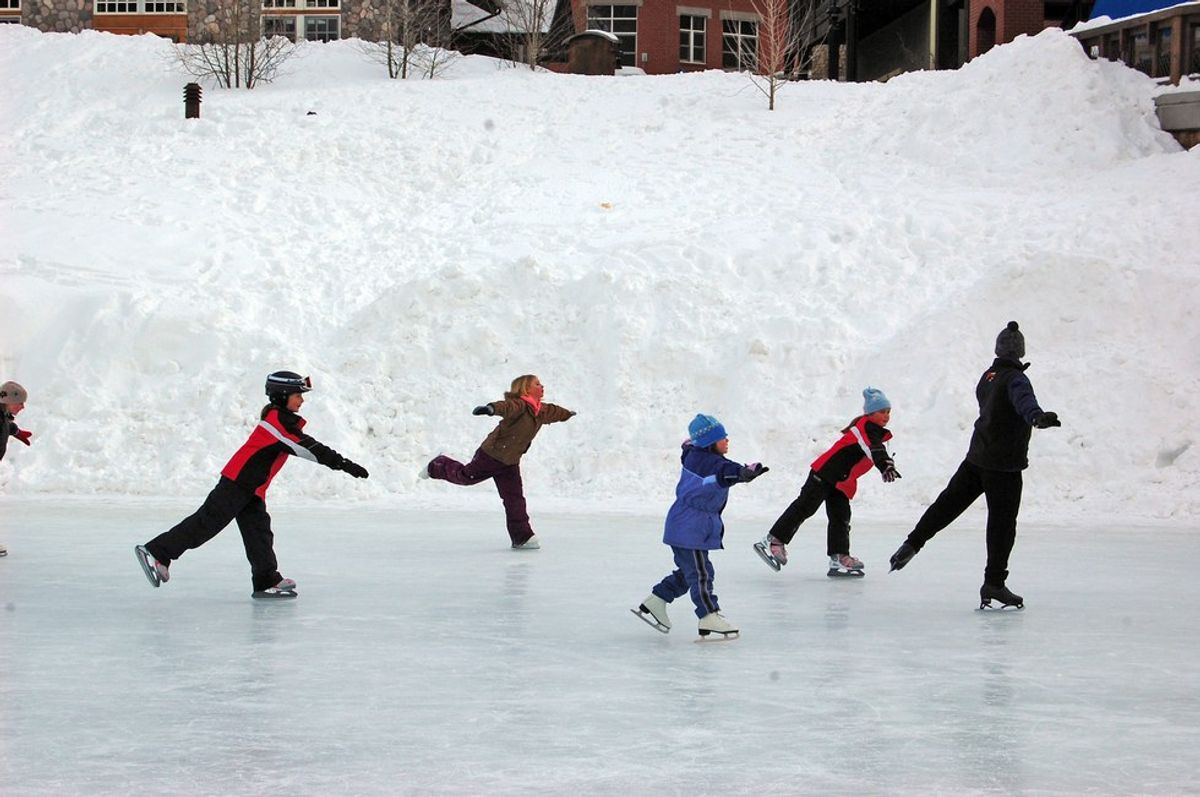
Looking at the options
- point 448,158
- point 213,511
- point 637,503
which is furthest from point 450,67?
point 213,511

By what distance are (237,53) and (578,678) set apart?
27.7 metres

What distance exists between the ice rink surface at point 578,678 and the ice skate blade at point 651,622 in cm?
7

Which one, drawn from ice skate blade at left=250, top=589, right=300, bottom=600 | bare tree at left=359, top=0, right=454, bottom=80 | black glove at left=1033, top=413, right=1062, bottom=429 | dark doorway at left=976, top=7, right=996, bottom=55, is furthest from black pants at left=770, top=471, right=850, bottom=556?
dark doorway at left=976, top=7, right=996, bottom=55

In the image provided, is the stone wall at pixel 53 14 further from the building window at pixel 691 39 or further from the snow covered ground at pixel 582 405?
the building window at pixel 691 39

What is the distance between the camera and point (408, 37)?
1319 inches

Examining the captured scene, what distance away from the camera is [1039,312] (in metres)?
18.7

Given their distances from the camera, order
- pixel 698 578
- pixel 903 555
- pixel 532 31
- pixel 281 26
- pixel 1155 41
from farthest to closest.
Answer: pixel 281 26
pixel 532 31
pixel 1155 41
pixel 903 555
pixel 698 578

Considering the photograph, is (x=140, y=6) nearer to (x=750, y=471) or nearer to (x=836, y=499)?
(x=836, y=499)

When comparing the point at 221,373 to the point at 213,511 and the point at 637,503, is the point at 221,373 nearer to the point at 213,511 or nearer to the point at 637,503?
the point at 637,503

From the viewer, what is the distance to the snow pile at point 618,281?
16.7 metres

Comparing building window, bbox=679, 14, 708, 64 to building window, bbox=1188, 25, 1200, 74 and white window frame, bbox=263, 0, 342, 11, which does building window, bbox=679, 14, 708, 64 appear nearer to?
white window frame, bbox=263, 0, 342, 11

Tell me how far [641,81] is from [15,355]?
16.8 meters

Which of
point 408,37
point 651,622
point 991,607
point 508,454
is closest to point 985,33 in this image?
point 408,37

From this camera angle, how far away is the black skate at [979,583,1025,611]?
9188mm
